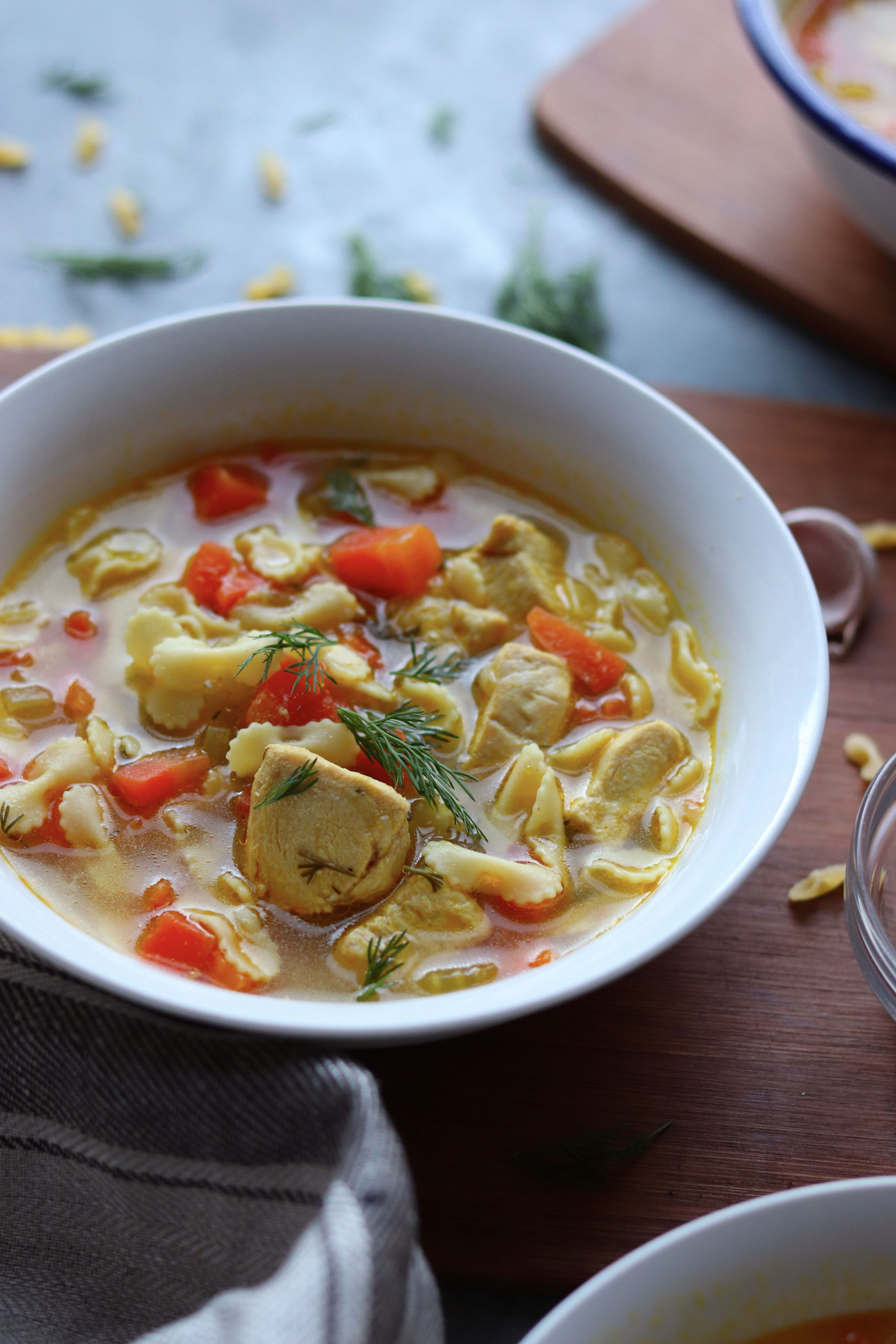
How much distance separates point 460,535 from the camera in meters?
3.27

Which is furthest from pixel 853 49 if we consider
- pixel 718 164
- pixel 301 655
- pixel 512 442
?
pixel 301 655

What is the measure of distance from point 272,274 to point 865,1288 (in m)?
3.65

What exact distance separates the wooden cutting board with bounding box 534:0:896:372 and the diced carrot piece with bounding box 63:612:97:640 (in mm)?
2728

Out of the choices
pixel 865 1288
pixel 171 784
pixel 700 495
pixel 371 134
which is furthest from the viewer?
pixel 371 134

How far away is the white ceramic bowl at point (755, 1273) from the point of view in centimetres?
216

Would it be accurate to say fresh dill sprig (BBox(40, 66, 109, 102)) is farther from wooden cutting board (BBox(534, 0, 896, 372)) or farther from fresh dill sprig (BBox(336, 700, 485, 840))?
fresh dill sprig (BBox(336, 700, 485, 840))

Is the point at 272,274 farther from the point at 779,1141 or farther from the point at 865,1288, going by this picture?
the point at 865,1288

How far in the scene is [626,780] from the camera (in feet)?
9.06

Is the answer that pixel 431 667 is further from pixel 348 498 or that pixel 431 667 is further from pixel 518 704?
pixel 348 498

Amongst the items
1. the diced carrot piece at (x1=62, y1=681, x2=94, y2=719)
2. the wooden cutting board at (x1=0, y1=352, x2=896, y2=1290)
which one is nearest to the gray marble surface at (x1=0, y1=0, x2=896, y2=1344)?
the diced carrot piece at (x1=62, y1=681, x2=94, y2=719)

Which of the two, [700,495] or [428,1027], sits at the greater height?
[700,495]

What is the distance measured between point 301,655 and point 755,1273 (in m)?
1.52

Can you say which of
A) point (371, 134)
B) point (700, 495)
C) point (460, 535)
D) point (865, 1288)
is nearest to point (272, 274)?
point (371, 134)

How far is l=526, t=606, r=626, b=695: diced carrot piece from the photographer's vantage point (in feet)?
9.74
